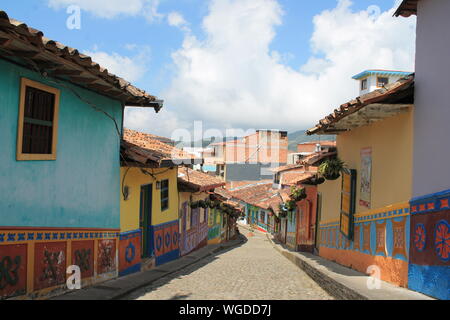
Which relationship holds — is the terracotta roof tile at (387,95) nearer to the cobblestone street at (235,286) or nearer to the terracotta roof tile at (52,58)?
the cobblestone street at (235,286)

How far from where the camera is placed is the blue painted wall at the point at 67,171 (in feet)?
19.5

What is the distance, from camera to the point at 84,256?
8.03 m

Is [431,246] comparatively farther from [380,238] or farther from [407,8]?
[407,8]

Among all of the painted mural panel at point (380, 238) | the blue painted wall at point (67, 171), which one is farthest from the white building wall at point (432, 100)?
the blue painted wall at point (67, 171)

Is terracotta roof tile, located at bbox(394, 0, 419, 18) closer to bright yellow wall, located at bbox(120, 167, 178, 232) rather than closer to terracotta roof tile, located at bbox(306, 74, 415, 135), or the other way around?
terracotta roof tile, located at bbox(306, 74, 415, 135)

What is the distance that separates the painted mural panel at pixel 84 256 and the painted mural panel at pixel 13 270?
1.43 m

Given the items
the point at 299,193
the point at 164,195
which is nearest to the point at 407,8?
the point at 164,195

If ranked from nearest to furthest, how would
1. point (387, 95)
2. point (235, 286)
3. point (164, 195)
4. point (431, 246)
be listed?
point (431, 246), point (387, 95), point (235, 286), point (164, 195)

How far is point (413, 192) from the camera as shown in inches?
273

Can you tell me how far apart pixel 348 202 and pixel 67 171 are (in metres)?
6.57

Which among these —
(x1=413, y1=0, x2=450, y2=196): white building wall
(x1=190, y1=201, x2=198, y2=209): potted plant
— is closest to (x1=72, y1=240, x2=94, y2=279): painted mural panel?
(x1=413, y1=0, x2=450, y2=196): white building wall

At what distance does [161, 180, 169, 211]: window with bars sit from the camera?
1316 cm
